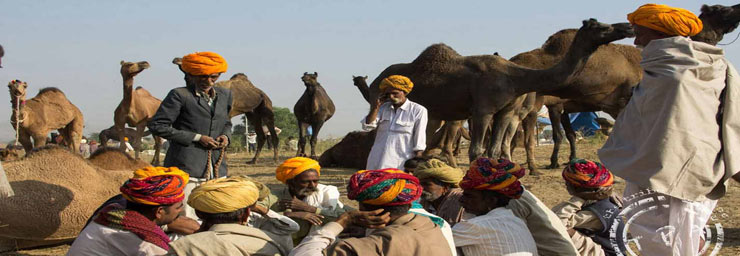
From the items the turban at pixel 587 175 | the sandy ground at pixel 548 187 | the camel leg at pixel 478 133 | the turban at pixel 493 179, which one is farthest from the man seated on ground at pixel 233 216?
the camel leg at pixel 478 133

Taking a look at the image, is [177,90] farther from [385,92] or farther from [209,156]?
[385,92]

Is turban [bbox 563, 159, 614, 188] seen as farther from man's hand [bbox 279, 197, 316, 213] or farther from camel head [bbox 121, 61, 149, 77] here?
camel head [bbox 121, 61, 149, 77]

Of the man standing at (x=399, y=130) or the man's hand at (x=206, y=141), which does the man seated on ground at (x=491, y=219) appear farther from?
the man standing at (x=399, y=130)

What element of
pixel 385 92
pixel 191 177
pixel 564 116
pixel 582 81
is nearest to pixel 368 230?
pixel 191 177

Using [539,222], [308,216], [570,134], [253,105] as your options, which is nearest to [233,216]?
[308,216]

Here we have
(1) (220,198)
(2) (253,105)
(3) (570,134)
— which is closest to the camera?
(1) (220,198)

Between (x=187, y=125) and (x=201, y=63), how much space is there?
48 centimetres

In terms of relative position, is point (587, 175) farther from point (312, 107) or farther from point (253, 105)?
point (253, 105)

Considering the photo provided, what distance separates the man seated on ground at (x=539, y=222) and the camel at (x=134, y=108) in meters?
11.9

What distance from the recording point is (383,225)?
289 cm

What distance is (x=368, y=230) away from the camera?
2984mm

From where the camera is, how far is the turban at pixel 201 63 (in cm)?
475

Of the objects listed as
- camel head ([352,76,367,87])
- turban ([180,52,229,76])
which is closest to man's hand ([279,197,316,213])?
turban ([180,52,229,76])

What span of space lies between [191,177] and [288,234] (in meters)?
1.56
